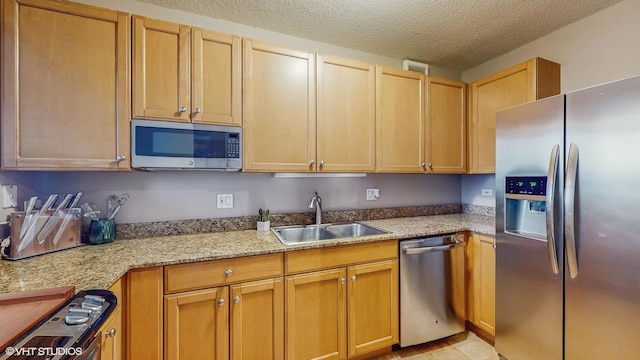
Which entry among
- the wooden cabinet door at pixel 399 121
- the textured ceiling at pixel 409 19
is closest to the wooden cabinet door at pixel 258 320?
the wooden cabinet door at pixel 399 121

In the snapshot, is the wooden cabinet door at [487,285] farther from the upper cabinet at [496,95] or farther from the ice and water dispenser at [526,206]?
the upper cabinet at [496,95]

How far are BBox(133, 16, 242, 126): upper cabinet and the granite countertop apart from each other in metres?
0.77

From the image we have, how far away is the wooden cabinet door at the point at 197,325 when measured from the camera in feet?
4.52

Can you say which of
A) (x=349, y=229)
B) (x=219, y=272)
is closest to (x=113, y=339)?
(x=219, y=272)

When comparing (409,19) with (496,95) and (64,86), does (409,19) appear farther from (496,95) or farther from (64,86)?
(64,86)

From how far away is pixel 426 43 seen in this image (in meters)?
2.35

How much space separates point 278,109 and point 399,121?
1.05 meters

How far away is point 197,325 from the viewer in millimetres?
1430

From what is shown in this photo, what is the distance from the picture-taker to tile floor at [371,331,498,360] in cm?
195

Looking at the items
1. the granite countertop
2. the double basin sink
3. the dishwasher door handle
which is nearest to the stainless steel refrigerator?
the dishwasher door handle

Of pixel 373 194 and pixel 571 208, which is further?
pixel 373 194

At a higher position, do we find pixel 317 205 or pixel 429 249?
pixel 317 205

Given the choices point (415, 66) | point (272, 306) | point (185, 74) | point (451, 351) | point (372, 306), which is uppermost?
point (415, 66)

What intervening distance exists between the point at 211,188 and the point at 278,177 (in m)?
0.52
